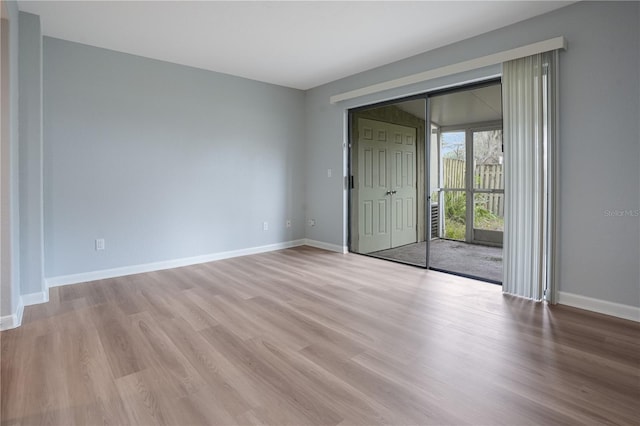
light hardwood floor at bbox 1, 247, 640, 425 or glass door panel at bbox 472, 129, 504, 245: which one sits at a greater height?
glass door panel at bbox 472, 129, 504, 245

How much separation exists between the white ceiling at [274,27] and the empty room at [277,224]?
0.10 ft

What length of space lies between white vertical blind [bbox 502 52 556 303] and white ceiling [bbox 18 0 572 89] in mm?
557

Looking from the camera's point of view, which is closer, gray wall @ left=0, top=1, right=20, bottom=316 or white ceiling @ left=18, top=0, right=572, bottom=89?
gray wall @ left=0, top=1, right=20, bottom=316

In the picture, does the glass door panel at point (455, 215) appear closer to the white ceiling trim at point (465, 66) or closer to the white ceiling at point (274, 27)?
the white ceiling trim at point (465, 66)

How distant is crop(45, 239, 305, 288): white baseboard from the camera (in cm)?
360

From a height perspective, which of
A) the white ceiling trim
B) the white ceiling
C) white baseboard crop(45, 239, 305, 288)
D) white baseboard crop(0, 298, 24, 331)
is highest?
the white ceiling

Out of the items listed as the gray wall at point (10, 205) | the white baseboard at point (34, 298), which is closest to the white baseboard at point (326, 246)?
the white baseboard at point (34, 298)

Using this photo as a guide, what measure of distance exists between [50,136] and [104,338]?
2260 millimetres

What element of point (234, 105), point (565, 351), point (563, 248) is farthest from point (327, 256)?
point (565, 351)

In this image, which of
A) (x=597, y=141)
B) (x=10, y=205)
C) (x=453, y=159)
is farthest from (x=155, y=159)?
(x=453, y=159)

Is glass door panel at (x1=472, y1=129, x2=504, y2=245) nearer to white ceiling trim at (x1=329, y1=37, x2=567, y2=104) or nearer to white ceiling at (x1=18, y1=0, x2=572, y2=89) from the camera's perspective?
white ceiling trim at (x1=329, y1=37, x2=567, y2=104)

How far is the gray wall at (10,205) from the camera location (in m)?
2.51

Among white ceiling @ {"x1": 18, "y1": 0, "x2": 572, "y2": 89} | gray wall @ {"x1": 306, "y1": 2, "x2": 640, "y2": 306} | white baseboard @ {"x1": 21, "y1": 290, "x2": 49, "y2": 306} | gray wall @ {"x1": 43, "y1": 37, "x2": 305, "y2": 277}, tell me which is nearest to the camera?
gray wall @ {"x1": 306, "y1": 2, "x2": 640, "y2": 306}

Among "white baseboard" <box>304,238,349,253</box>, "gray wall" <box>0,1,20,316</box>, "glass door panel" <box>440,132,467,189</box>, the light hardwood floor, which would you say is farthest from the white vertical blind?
"gray wall" <box>0,1,20,316</box>
